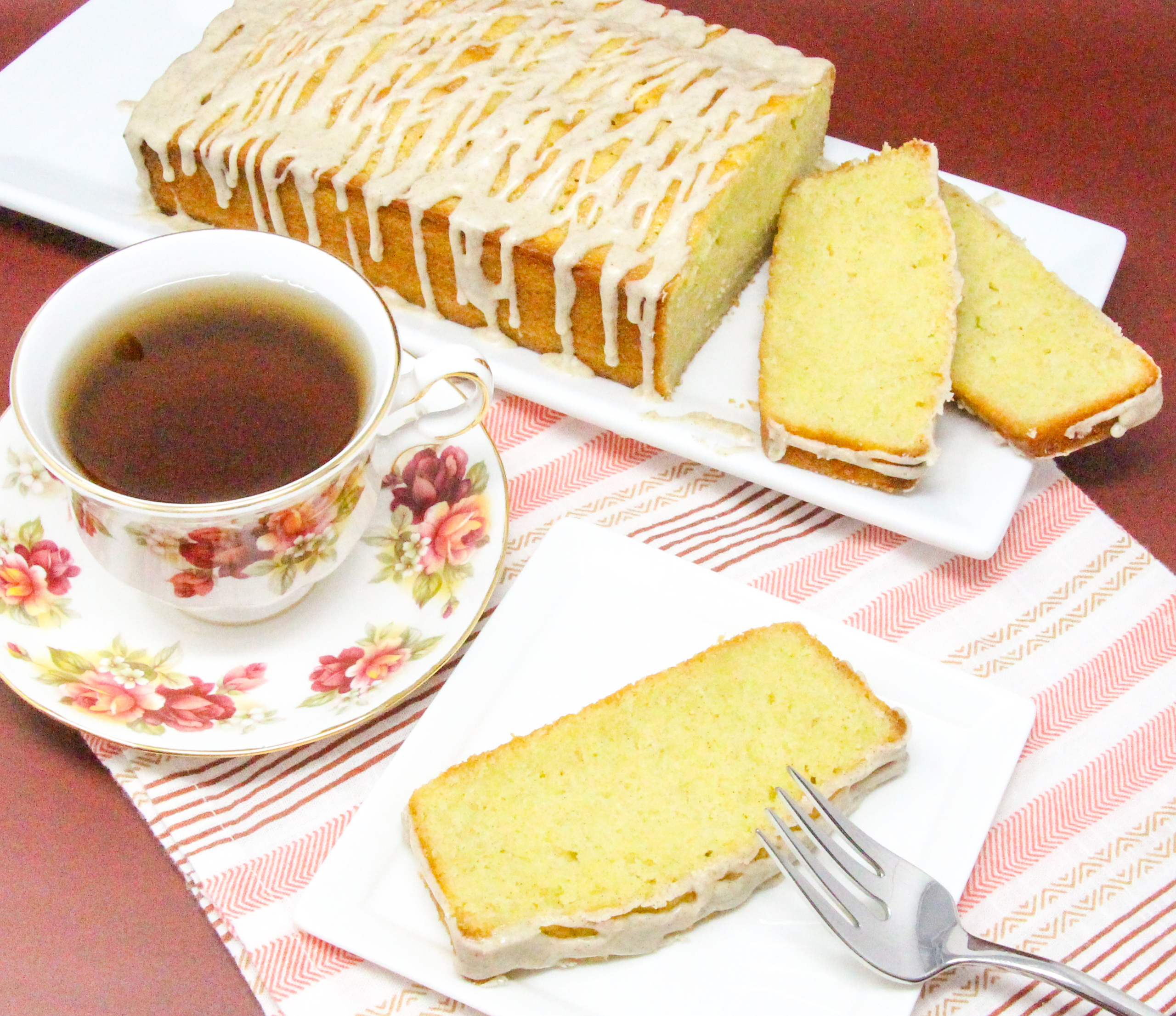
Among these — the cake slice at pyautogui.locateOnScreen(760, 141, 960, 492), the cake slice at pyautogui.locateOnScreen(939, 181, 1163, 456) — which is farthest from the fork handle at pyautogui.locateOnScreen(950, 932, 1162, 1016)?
the cake slice at pyautogui.locateOnScreen(939, 181, 1163, 456)

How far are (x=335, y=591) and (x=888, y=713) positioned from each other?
0.79 metres

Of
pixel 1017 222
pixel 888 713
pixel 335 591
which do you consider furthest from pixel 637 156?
pixel 888 713

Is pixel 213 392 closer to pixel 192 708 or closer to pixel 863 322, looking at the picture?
pixel 192 708

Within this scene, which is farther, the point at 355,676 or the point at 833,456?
the point at 833,456

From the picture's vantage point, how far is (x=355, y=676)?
1734 mm

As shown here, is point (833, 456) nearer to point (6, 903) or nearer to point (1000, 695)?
point (1000, 695)

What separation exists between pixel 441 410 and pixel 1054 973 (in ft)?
3.38

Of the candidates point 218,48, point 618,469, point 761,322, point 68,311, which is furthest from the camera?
point 218,48

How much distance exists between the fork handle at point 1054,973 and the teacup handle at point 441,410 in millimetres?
905

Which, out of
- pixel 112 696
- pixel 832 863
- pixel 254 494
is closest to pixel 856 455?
pixel 832 863

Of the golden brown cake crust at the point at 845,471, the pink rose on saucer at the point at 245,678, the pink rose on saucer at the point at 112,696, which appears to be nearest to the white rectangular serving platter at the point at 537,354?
the golden brown cake crust at the point at 845,471

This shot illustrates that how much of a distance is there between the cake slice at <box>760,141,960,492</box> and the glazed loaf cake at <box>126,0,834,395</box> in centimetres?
12

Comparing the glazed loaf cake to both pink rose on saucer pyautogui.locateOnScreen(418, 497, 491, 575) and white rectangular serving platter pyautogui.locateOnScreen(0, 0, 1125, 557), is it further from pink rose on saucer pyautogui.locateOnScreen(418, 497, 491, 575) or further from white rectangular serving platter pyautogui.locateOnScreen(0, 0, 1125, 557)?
pink rose on saucer pyautogui.locateOnScreen(418, 497, 491, 575)

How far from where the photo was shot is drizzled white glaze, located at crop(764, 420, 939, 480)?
196 cm
